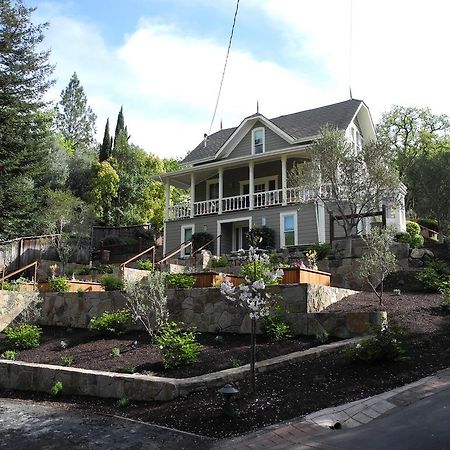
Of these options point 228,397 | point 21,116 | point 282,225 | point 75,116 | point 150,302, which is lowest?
point 228,397

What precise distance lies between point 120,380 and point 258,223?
14.5 metres

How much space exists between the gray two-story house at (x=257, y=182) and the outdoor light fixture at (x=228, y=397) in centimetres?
1406

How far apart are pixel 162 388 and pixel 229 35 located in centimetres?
614

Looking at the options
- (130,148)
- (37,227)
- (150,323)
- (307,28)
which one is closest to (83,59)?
(307,28)

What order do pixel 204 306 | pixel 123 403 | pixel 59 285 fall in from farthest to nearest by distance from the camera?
1. pixel 59 285
2. pixel 204 306
3. pixel 123 403

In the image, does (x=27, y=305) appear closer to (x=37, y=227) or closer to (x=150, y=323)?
(x=150, y=323)

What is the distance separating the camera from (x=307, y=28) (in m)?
7.18

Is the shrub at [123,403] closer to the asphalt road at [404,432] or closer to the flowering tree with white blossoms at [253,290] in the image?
the flowering tree with white blossoms at [253,290]

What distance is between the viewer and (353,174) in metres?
15.4

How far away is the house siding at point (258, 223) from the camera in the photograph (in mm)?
19844

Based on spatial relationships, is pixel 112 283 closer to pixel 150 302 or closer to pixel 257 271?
pixel 150 302

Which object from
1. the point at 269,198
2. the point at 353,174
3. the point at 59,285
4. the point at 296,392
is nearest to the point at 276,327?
the point at 296,392

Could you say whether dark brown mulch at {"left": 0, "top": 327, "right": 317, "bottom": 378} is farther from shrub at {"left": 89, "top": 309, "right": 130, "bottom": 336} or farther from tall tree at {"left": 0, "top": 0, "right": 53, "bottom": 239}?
tall tree at {"left": 0, "top": 0, "right": 53, "bottom": 239}

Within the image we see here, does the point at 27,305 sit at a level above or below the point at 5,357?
above
